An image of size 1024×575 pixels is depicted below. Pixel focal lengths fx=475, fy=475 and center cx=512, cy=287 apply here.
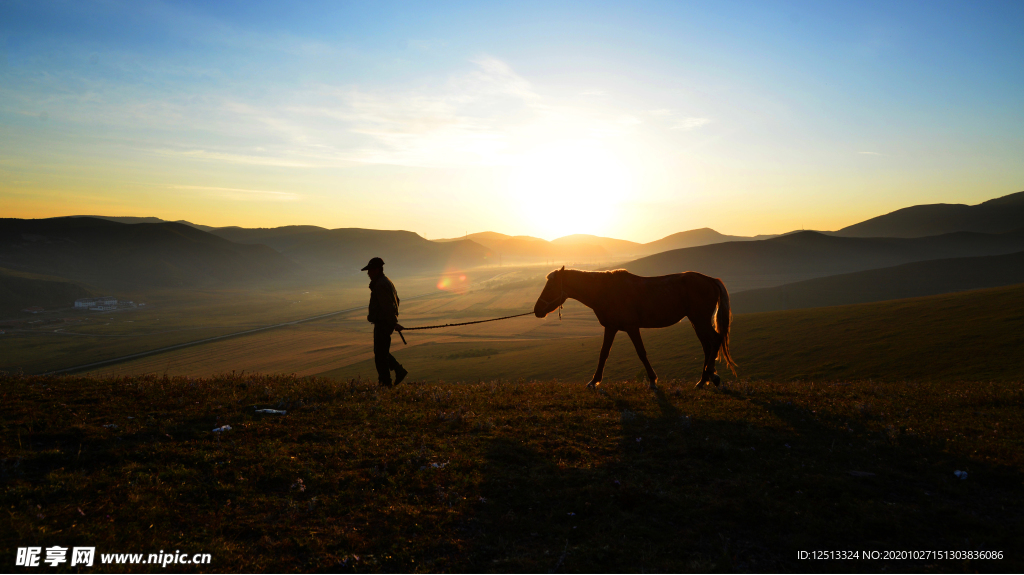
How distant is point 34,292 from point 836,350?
720 ft

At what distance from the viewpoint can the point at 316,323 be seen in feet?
382

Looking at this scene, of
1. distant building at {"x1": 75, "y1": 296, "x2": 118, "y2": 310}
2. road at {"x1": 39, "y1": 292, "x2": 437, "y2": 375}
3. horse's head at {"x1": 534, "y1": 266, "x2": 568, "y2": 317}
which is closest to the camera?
horse's head at {"x1": 534, "y1": 266, "x2": 568, "y2": 317}

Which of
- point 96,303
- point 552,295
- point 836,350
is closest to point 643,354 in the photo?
point 552,295

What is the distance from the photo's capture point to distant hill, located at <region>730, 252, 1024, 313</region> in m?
87.2

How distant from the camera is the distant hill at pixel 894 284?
87.2 metres

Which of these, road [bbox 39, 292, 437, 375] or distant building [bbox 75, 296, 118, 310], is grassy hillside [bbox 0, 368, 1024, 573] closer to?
road [bbox 39, 292, 437, 375]

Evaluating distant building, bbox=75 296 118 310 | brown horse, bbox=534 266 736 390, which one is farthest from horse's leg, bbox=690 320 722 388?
distant building, bbox=75 296 118 310

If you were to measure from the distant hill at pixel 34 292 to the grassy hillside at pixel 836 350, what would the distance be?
523 feet

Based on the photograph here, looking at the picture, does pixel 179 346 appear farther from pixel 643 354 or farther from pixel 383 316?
pixel 643 354

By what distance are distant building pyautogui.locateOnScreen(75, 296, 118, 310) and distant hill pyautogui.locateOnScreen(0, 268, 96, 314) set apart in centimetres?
332

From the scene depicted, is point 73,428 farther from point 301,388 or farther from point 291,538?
point 291,538

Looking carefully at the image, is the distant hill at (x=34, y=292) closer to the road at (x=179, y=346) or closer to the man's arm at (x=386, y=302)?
the road at (x=179, y=346)

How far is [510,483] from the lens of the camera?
6090 mm

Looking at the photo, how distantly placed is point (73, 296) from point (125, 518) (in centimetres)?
21887
